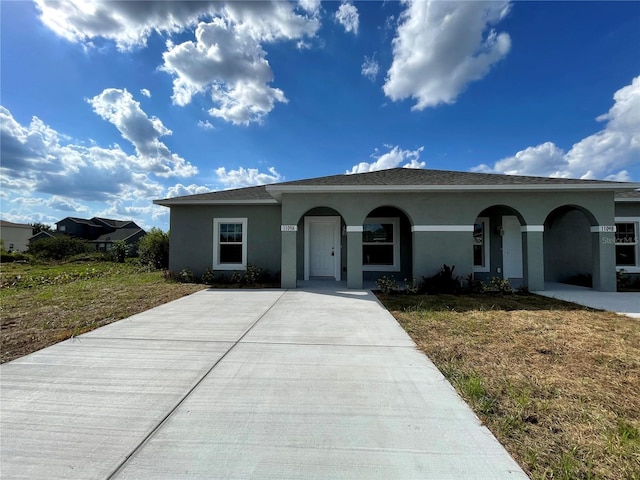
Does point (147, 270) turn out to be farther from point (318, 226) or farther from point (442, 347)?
point (442, 347)

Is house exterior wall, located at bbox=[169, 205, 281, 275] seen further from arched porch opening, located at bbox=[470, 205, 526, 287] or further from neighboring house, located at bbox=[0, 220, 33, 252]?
neighboring house, located at bbox=[0, 220, 33, 252]

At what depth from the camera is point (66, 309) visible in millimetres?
6301

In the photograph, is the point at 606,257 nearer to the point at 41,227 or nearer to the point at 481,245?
the point at 481,245

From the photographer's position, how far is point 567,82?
1071 cm

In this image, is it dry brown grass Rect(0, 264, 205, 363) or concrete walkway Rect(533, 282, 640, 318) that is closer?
dry brown grass Rect(0, 264, 205, 363)

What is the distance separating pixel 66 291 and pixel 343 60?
41.8 feet

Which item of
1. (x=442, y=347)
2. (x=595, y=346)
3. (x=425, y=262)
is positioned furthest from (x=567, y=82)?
(x=442, y=347)

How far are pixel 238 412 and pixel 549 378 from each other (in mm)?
3306

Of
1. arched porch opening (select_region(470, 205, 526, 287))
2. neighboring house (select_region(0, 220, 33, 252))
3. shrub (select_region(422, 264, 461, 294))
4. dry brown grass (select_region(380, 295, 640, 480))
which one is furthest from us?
neighboring house (select_region(0, 220, 33, 252))

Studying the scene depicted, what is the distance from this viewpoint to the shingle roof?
8422mm

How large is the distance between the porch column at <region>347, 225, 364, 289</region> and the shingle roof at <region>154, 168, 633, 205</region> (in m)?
1.37

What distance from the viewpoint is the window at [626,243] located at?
390 inches

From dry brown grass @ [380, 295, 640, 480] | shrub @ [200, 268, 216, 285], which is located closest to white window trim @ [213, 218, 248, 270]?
shrub @ [200, 268, 216, 285]

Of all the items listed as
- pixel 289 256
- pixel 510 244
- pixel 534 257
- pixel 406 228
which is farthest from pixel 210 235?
pixel 510 244
